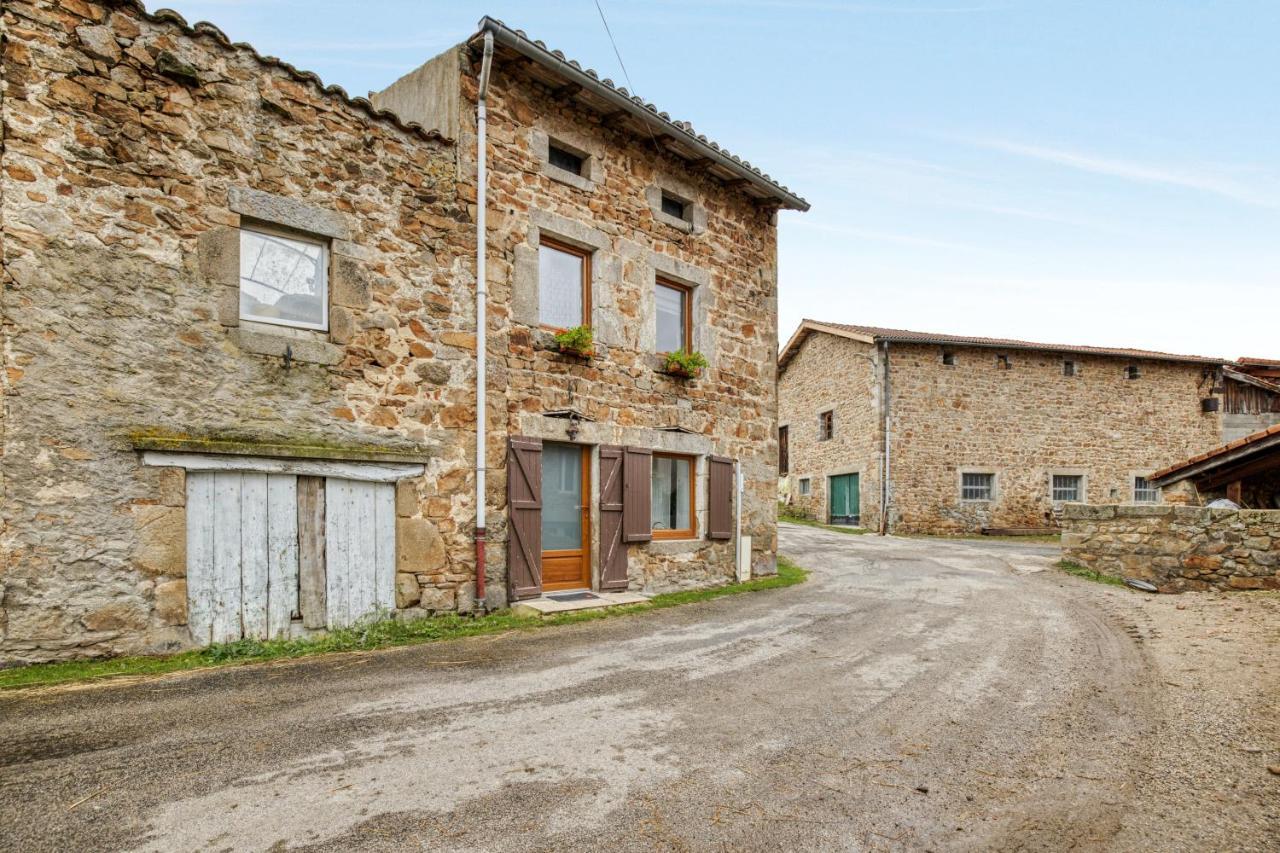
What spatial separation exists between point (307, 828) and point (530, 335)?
5.46m

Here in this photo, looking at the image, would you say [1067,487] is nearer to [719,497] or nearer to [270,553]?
[719,497]

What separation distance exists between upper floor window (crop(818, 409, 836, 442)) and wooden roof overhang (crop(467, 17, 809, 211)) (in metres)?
11.6

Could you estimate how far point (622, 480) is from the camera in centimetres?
827

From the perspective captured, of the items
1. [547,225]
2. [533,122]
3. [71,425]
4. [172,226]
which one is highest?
[533,122]

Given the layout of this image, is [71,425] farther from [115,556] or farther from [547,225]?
[547,225]

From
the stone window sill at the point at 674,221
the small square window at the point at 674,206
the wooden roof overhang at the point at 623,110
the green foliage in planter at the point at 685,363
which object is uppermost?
the wooden roof overhang at the point at 623,110

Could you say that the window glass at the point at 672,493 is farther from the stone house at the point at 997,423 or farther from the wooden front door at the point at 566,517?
the stone house at the point at 997,423

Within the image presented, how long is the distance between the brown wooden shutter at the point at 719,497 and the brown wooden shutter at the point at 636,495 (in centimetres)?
118

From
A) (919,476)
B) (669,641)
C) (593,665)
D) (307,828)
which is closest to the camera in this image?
(307,828)

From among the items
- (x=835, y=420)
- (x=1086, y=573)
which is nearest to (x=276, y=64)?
(x=1086, y=573)

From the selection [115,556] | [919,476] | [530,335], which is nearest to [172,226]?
[115,556]

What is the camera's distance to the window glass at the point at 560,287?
791 cm

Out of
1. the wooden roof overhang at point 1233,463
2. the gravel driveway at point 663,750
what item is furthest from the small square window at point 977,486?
the gravel driveway at point 663,750

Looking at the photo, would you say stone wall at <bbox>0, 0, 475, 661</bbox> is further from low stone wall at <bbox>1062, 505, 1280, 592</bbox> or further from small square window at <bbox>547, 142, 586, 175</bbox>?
low stone wall at <bbox>1062, 505, 1280, 592</bbox>
